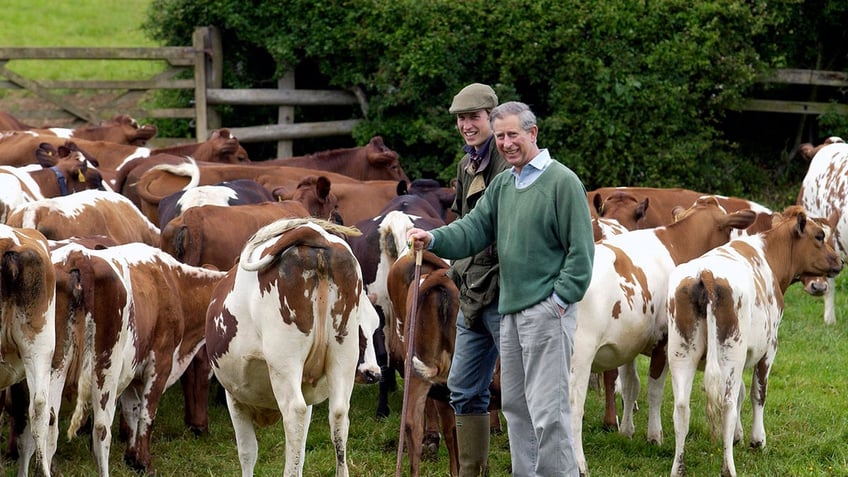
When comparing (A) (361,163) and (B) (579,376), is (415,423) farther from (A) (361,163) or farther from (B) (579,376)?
(A) (361,163)

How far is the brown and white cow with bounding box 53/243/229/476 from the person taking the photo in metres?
7.54

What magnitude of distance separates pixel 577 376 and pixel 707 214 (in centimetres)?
233

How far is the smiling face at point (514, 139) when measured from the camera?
643 cm

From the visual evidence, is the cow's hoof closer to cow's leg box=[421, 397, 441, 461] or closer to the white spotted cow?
cow's leg box=[421, 397, 441, 461]

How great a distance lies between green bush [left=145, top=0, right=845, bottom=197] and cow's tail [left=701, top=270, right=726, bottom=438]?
29.7 feet

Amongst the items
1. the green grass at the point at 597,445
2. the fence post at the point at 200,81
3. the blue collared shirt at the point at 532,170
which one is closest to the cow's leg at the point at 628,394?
the green grass at the point at 597,445

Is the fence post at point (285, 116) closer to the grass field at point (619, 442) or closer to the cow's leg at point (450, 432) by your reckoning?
the grass field at point (619, 442)

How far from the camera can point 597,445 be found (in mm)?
9031

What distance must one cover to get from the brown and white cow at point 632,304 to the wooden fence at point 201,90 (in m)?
9.95

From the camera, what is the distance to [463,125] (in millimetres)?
7227

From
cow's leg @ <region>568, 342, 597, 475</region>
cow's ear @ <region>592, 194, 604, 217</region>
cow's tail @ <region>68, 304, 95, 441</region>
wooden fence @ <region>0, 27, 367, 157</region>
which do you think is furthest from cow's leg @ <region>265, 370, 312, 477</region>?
wooden fence @ <region>0, 27, 367, 157</region>

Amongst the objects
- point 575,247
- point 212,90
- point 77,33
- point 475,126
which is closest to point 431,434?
point 475,126

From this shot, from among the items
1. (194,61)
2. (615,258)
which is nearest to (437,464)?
(615,258)

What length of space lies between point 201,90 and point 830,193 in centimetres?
1011
